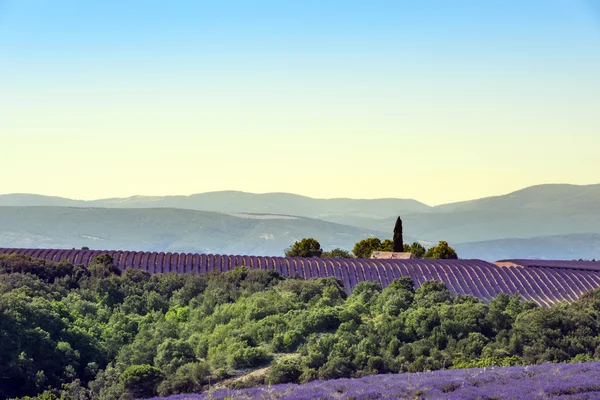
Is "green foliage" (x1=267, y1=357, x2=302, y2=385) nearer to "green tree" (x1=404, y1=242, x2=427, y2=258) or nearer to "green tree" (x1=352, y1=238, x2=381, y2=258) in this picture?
"green tree" (x1=404, y1=242, x2=427, y2=258)

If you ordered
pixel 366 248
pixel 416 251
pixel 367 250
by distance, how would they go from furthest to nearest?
1. pixel 366 248
2. pixel 367 250
3. pixel 416 251

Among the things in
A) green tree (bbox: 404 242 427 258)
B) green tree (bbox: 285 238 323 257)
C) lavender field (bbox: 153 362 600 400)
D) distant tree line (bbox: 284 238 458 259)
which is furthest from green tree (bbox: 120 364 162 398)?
green tree (bbox: 404 242 427 258)

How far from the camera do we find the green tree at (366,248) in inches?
3796

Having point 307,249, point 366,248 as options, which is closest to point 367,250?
point 366,248

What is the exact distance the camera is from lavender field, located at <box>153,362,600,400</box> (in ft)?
83.5

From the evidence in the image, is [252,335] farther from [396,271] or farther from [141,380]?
[396,271]

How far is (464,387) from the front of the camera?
26688 millimetres

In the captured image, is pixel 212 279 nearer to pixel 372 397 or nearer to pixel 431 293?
pixel 431 293

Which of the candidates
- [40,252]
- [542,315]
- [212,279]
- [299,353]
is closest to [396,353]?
[299,353]

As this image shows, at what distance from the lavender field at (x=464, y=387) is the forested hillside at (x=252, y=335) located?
6394 millimetres

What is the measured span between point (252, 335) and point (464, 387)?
15.2m

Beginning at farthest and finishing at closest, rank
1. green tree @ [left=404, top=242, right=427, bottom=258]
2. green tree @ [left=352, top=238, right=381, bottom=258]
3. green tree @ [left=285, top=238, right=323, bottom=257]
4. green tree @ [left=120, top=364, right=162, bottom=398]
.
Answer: green tree @ [left=352, top=238, right=381, bottom=258] → green tree @ [left=404, top=242, right=427, bottom=258] → green tree @ [left=285, top=238, right=323, bottom=257] → green tree @ [left=120, top=364, right=162, bottom=398]

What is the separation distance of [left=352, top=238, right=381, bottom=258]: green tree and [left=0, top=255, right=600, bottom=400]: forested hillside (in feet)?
150

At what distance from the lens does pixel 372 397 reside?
26203 millimetres
